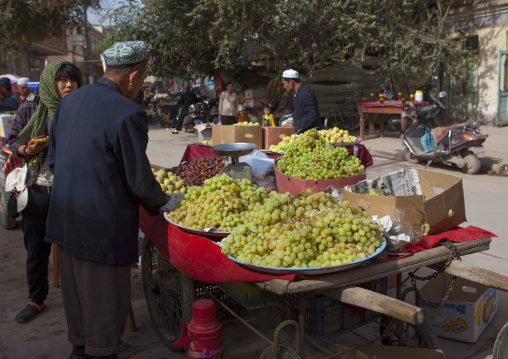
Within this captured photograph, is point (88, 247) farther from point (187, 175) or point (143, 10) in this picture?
point (143, 10)

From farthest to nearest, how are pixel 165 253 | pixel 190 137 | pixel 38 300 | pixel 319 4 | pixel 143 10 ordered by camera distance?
pixel 190 137
pixel 143 10
pixel 319 4
pixel 38 300
pixel 165 253

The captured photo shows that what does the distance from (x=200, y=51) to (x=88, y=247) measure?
13486 millimetres

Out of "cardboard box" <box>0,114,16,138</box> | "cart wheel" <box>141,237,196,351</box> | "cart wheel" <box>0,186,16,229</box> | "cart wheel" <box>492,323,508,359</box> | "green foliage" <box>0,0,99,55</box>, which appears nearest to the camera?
"cart wheel" <box>492,323,508,359</box>

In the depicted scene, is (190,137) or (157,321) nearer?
(157,321)

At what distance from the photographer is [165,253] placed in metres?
2.96

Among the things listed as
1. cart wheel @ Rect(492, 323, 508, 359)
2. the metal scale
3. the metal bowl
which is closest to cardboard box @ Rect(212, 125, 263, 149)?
the metal bowl

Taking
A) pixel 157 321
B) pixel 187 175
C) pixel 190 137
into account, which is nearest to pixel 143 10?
pixel 190 137

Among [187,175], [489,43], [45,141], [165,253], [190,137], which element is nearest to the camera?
[165,253]

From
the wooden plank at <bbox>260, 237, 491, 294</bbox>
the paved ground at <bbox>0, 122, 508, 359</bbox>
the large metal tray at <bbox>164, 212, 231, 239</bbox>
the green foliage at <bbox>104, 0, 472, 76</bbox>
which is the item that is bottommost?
the paved ground at <bbox>0, 122, 508, 359</bbox>

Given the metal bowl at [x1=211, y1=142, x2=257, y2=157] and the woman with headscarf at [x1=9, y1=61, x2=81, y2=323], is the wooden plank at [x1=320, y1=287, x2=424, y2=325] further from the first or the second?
the woman with headscarf at [x1=9, y1=61, x2=81, y2=323]

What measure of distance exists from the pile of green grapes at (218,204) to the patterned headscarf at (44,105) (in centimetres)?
136

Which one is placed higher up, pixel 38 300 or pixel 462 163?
pixel 462 163

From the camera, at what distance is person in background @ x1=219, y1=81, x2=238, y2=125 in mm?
14016

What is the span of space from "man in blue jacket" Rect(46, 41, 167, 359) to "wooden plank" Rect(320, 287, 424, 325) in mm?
1104
